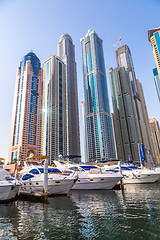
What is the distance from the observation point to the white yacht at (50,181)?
65.0ft

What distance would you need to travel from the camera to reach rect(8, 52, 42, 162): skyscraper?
144 meters

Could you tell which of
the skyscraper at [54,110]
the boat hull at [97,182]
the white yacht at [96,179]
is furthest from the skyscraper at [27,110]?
the boat hull at [97,182]

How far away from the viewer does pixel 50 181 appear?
65.1 feet

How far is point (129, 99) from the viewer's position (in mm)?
178000

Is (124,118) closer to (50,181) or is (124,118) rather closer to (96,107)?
(96,107)

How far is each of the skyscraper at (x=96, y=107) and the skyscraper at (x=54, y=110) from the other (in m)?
28.0

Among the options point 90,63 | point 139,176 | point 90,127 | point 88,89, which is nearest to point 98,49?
point 90,63

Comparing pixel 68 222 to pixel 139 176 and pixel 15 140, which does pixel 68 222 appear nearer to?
pixel 139 176

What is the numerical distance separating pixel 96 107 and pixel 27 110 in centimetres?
7406

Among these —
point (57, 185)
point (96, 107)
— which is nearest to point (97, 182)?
point (57, 185)

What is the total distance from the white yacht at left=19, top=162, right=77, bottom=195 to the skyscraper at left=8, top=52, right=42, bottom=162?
→ 125 meters

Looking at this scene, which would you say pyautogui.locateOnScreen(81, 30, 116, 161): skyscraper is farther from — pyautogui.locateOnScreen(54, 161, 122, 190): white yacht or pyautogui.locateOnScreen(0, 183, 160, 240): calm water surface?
pyautogui.locateOnScreen(0, 183, 160, 240): calm water surface

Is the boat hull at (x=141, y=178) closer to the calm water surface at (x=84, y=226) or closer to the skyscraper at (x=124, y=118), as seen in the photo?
the calm water surface at (x=84, y=226)

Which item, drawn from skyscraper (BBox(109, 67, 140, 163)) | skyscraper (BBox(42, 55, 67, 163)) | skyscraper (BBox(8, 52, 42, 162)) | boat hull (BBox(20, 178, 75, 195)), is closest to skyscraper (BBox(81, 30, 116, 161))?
skyscraper (BBox(109, 67, 140, 163))
